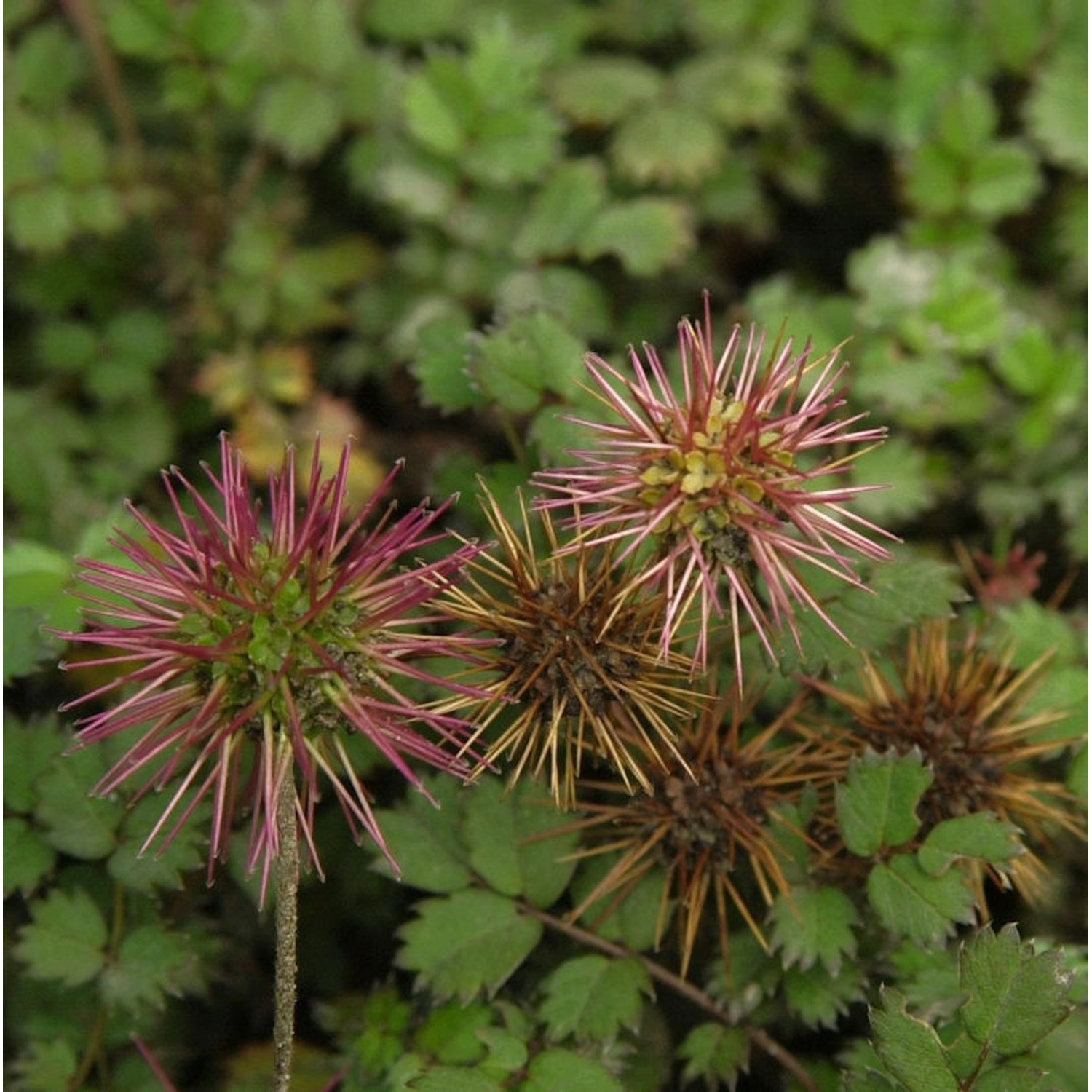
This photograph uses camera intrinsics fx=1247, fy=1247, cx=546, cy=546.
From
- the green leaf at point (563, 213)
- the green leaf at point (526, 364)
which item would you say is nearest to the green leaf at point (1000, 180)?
the green leaf at point (563, 213)

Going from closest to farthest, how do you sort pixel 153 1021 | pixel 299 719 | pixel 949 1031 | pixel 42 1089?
pixel 299 719
pixel 949 1031
pixel 42 1089
pixel 153 1021

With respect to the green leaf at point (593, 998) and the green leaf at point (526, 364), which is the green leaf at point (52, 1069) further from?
the green leaf at point (526, 364)

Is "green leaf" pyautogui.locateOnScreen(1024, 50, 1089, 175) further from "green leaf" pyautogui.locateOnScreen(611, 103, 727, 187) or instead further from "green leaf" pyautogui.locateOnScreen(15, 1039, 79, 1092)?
"green leaf" pyautogui.locateOnScreen(15, 1039, 79, 1092)

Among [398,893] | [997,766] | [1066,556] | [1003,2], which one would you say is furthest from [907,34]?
[398,893]

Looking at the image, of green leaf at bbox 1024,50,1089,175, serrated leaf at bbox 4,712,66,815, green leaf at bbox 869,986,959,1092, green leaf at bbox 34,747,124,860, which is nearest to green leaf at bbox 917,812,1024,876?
green leaf at bbox 869,986,959,1092

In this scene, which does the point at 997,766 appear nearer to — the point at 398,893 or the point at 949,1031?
the point at 949,1031

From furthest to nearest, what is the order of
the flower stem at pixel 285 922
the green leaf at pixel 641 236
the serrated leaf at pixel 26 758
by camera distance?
the green leaf at pixel 641 236
the serrated leaf at pixel 26 758
the flower stem at pixel 285 922

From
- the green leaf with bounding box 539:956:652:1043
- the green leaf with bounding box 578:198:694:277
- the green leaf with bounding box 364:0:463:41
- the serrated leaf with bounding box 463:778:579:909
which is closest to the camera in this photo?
the green leaf with bounding box 539:956:652:1043
